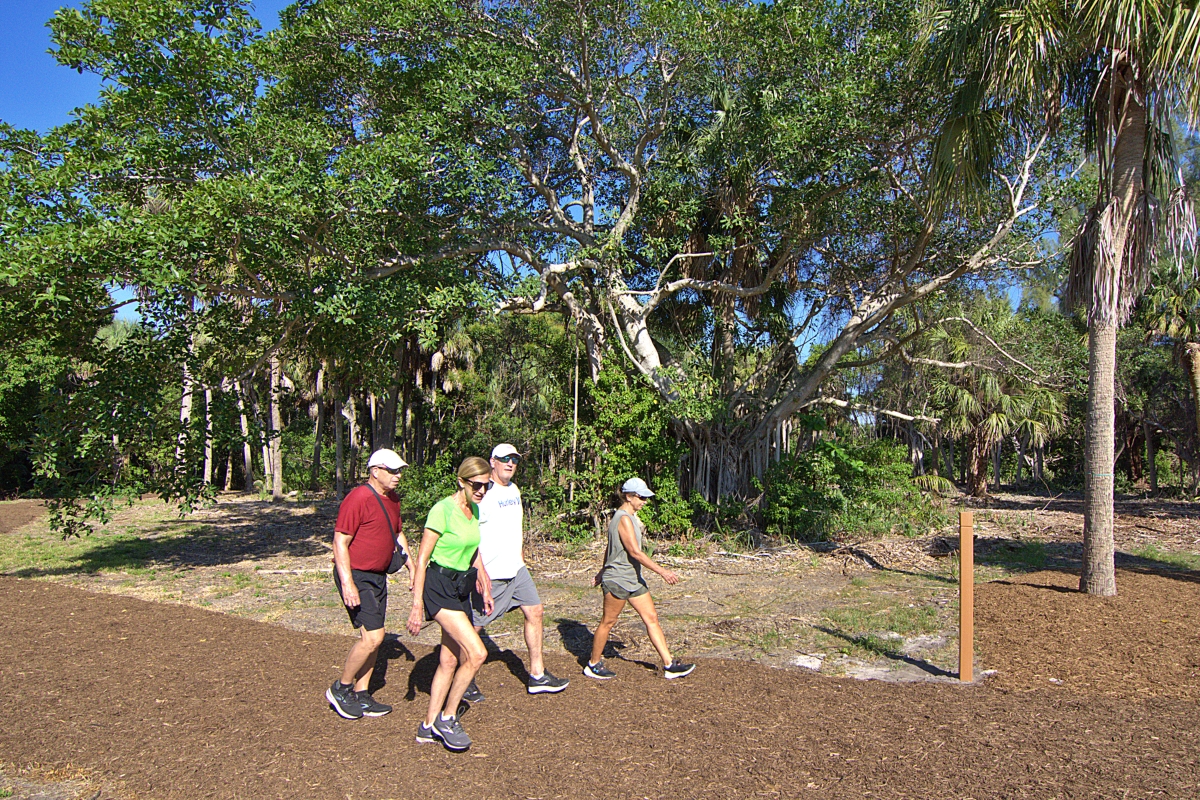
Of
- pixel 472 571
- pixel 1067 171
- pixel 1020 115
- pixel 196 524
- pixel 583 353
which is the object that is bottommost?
pixel 196 524

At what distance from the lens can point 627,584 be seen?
18.8 feet

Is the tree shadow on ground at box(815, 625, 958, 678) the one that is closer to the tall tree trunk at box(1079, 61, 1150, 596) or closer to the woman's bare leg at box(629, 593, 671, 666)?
the woman's bare leg at box(629, 593, 671, 666)

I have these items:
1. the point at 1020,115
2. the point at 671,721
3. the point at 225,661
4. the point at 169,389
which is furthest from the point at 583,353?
the point at 671,721

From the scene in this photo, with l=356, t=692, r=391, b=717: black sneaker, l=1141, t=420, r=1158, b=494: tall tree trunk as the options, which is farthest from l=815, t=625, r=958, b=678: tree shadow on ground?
l=1141, t=420, r=1158, b=494: tall tree trunk

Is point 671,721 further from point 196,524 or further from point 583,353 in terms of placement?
point 196,524

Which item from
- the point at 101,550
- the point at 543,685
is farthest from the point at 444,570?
the point at 101,550

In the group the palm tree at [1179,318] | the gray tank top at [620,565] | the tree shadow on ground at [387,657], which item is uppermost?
the palm tree at [1179,318]

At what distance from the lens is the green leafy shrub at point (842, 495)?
12555mm

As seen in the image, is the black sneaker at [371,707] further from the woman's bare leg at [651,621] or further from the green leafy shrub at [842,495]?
the green leafy shrub at [842,495]

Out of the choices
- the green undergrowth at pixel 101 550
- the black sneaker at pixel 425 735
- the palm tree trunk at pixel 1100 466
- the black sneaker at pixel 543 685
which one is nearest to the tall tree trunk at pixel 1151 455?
the palm tree trunk at pixel 1100 466

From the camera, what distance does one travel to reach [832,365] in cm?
1239

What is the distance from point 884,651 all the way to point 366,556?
426cm

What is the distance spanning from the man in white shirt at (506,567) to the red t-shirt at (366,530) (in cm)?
68

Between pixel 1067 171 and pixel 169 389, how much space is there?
563 inches
